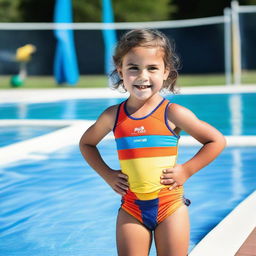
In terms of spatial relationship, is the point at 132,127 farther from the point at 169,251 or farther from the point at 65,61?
the point at 65,61

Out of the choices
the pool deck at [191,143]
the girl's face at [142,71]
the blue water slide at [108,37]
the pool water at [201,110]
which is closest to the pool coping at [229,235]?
the pool deck at [191,143]

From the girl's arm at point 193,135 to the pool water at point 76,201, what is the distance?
5.01 feet

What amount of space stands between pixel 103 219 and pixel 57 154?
345 cm

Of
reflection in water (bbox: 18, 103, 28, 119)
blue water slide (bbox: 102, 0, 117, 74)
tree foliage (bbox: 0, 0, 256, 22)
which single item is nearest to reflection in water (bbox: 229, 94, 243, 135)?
reflection in water (bbox: 18, 103, 28, 119)

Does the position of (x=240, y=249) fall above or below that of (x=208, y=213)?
above

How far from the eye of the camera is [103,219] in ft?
17.7

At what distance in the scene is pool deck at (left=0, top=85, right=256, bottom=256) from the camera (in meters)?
3.76

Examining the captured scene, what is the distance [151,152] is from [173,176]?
151mm

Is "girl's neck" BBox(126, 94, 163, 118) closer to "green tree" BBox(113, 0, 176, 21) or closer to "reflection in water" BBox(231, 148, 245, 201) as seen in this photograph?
"reflection in water" BBox(231, 148, 245, 201)

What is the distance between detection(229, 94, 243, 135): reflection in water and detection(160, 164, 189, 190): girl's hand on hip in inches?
310

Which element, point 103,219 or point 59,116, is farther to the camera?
point 59,116

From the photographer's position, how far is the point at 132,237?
2.98 meters

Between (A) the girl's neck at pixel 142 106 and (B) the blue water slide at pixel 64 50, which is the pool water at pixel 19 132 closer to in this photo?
(A) the girl's neck at pixel 142 106

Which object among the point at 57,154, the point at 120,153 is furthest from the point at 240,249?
the point at 57,154
